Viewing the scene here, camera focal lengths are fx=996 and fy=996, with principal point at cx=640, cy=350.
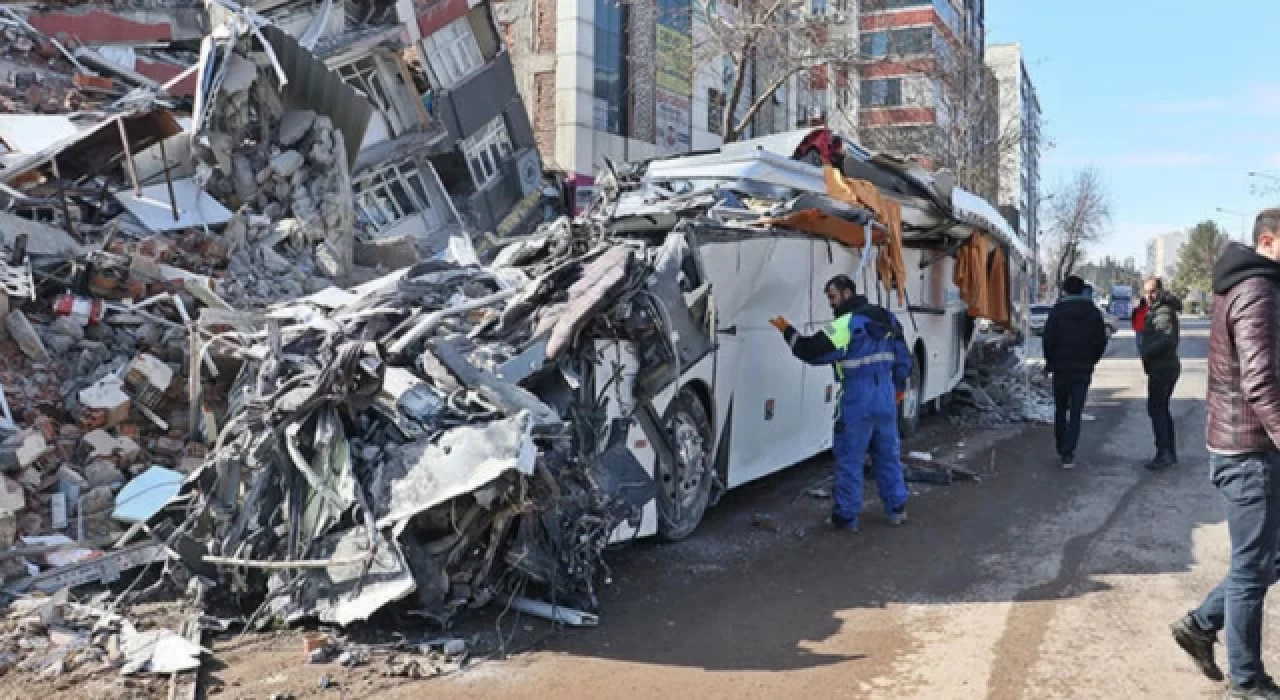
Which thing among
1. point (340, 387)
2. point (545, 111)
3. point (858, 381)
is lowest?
point (858, 381)

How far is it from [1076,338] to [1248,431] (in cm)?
624

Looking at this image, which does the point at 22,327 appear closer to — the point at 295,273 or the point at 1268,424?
the point at 295,273

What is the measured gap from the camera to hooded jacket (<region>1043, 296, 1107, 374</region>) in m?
9.73

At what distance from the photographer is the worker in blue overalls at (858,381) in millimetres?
6812

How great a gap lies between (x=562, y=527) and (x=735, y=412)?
2514 mm

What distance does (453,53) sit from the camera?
21.3m

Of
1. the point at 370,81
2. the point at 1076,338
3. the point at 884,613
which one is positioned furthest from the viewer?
the point at 370,81

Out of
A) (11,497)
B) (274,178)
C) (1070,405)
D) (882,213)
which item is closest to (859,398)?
(882,213)

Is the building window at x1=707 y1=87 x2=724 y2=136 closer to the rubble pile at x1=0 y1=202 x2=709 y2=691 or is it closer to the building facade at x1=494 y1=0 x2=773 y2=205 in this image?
the building facade at x1=494 y1=0 x2=773 y2=205

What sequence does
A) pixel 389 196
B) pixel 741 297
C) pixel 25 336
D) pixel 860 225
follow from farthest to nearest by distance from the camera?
1. pixel 389 196
2. pixel 860 225
3. pixel 25 336
4. pixel 741 297

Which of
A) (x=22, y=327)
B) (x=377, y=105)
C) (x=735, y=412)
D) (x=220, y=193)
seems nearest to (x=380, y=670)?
(x=735, y=412)

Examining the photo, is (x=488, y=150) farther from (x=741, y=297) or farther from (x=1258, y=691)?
(x=1258, y=691)

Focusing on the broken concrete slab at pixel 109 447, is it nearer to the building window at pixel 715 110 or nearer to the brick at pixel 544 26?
the brick at pixel 544 26

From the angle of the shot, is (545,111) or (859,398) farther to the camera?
(545,111)
